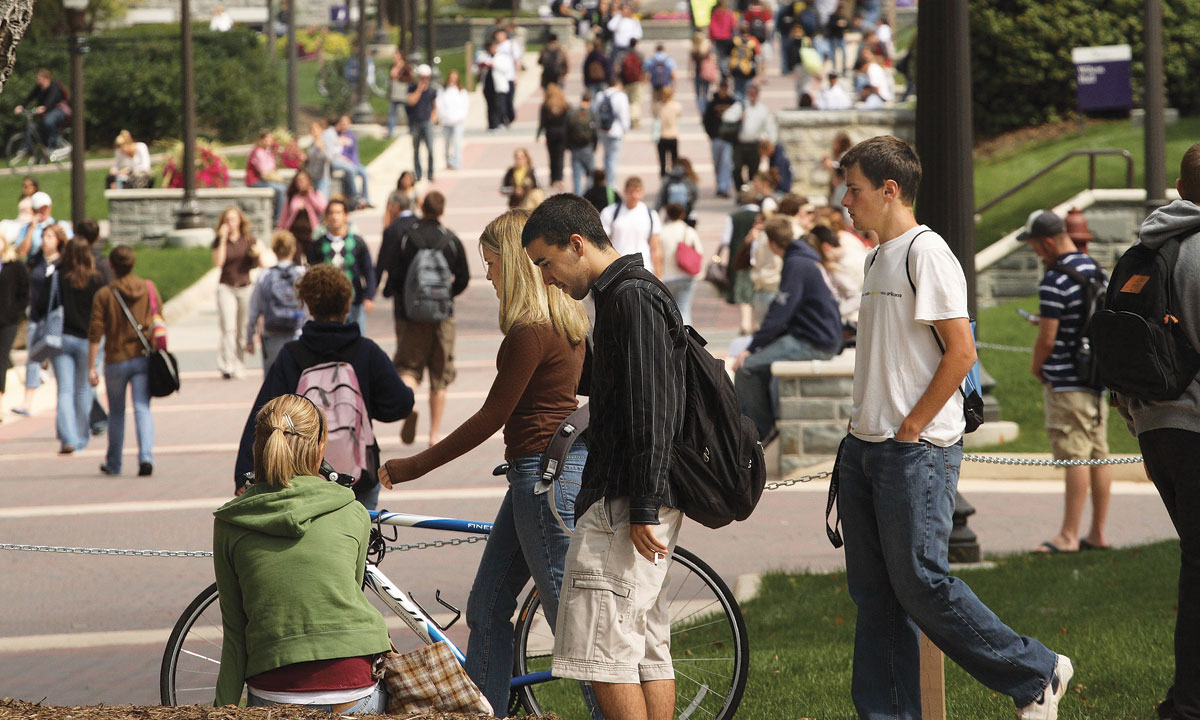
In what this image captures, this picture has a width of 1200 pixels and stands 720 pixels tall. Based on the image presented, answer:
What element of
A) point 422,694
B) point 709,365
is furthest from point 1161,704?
point 422,694

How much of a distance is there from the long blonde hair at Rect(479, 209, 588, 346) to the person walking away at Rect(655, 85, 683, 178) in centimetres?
2035

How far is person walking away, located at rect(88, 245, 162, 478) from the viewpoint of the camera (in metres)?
11.4

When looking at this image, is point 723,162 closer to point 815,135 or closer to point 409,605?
point 815,135

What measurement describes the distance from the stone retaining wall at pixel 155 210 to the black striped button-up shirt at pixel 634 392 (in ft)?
65.7

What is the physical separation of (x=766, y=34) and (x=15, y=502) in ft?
104

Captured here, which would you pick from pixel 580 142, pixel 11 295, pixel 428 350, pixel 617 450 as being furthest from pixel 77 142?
pixel 617 450

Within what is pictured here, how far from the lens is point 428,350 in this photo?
1207 cm

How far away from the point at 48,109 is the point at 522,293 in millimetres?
30122

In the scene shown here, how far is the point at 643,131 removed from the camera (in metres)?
33.9

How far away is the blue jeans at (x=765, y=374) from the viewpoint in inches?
431

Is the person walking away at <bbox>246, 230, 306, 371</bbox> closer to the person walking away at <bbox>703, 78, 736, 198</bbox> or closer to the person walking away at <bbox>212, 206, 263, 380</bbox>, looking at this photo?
the person walking away at <bbox>212, 206, 263, 380</bbox>

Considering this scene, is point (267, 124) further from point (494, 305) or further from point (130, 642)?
point (130, 642)

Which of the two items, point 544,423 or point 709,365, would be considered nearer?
point 709,365

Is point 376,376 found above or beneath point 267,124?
beneath
